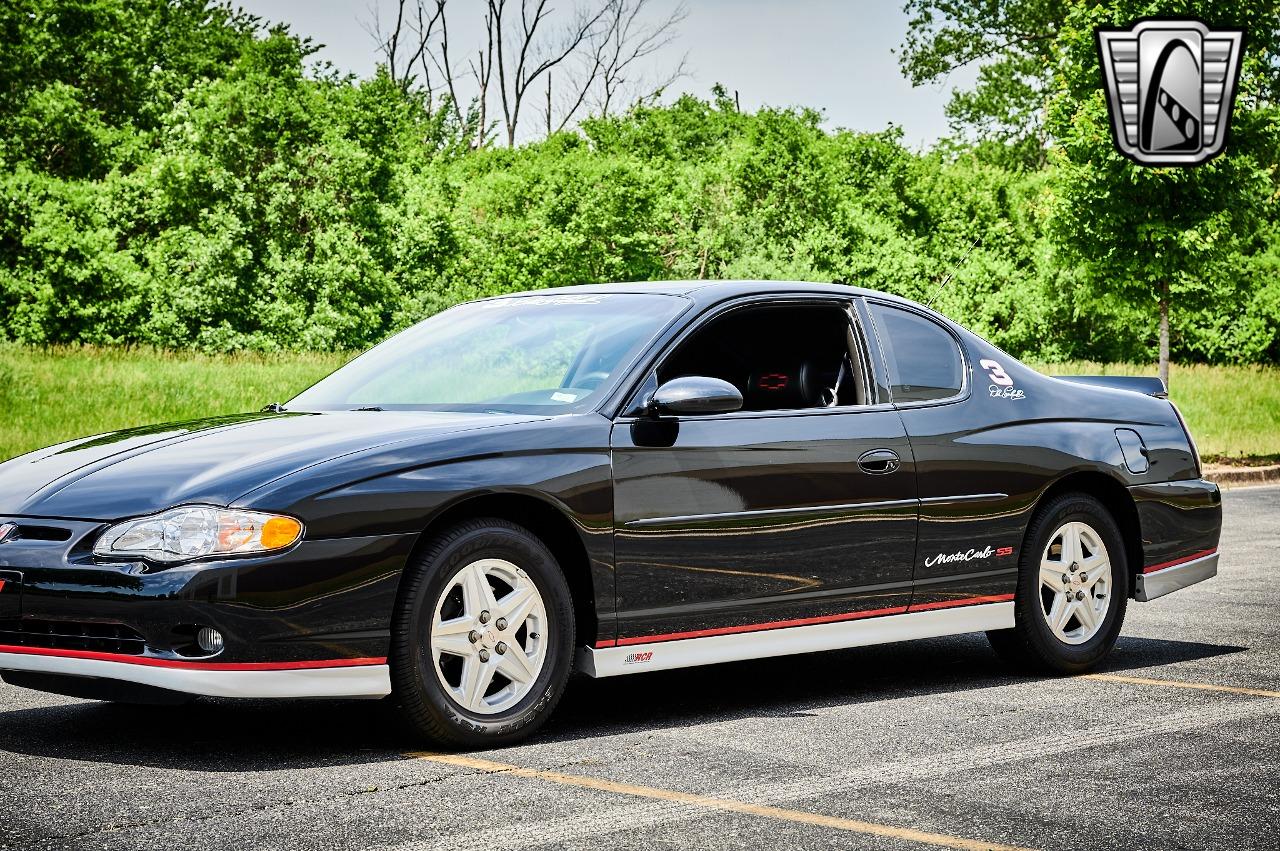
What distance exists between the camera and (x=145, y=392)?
82.5ft

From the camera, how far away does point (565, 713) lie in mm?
6543

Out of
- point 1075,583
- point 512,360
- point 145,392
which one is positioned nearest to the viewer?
point 512,360

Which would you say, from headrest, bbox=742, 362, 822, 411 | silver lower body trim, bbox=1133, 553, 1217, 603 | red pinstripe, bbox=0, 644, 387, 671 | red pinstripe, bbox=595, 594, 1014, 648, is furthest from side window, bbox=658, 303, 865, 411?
red pinstripe, bbox=0, 644, 387, 671

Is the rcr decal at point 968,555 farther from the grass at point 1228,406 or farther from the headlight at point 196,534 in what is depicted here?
the grass at point 1228,406

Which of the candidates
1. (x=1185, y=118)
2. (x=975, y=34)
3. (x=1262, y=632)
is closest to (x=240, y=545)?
(x=1262, y=632)

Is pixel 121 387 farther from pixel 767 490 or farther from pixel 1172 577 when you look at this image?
pixel 767 490

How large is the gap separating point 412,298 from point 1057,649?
Answer: 1425 inches

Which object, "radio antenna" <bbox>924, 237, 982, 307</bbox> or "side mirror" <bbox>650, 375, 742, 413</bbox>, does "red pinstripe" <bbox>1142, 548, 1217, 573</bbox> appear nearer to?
"side mirror" <bbox>650, 375, 742, 413</bbox>

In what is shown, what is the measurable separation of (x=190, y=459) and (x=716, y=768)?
2.03m

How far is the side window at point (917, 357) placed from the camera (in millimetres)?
7102

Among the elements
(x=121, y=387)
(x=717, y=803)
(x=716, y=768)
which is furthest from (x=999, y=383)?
(x=121, y=387)

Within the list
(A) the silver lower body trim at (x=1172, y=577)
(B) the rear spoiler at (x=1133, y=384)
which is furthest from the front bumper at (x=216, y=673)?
(B) the rear spoiler at (x=1133, y=384)

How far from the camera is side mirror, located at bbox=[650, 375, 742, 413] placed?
6055 millimetres

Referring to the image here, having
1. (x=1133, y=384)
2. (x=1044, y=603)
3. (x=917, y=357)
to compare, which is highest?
(x=917, y=357)
